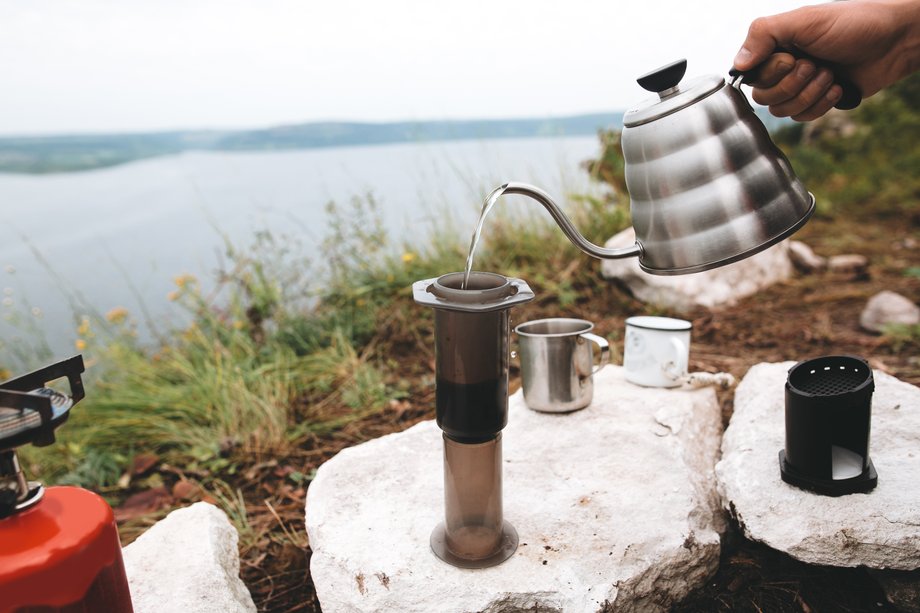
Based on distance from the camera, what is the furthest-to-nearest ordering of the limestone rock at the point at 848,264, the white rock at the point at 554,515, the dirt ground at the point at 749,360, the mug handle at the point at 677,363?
the limestone rock at the point at 848,264, the mug handle at the point at 677,363, the dirt ground at the point at 749,360, the white rock at the point at 554,515

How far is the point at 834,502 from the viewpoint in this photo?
1753mm

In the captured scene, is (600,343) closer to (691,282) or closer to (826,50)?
(826,50)

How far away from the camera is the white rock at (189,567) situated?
1655 mm

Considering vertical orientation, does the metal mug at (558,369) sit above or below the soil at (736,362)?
above

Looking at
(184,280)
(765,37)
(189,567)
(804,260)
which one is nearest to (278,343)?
(184,280)

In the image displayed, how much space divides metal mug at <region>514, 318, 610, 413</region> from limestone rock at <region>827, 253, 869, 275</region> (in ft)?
10.3

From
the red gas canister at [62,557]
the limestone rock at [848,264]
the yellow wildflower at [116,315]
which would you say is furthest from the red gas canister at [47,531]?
the limestone rock at [848,264]

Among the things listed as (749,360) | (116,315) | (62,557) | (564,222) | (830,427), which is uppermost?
(564,222)

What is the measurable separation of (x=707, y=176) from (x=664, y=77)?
231mm

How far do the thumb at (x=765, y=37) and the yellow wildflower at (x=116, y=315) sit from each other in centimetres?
354

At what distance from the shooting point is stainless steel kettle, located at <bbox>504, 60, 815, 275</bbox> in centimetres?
137

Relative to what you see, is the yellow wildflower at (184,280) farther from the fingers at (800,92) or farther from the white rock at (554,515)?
the fingers at (800,92)

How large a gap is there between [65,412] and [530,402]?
5.25 feet

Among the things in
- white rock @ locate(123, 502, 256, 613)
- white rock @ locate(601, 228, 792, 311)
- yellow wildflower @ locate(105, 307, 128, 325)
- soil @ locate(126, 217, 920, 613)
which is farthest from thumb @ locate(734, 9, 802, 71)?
yellow wildflower @ locate(105, 307, 128, 325)
